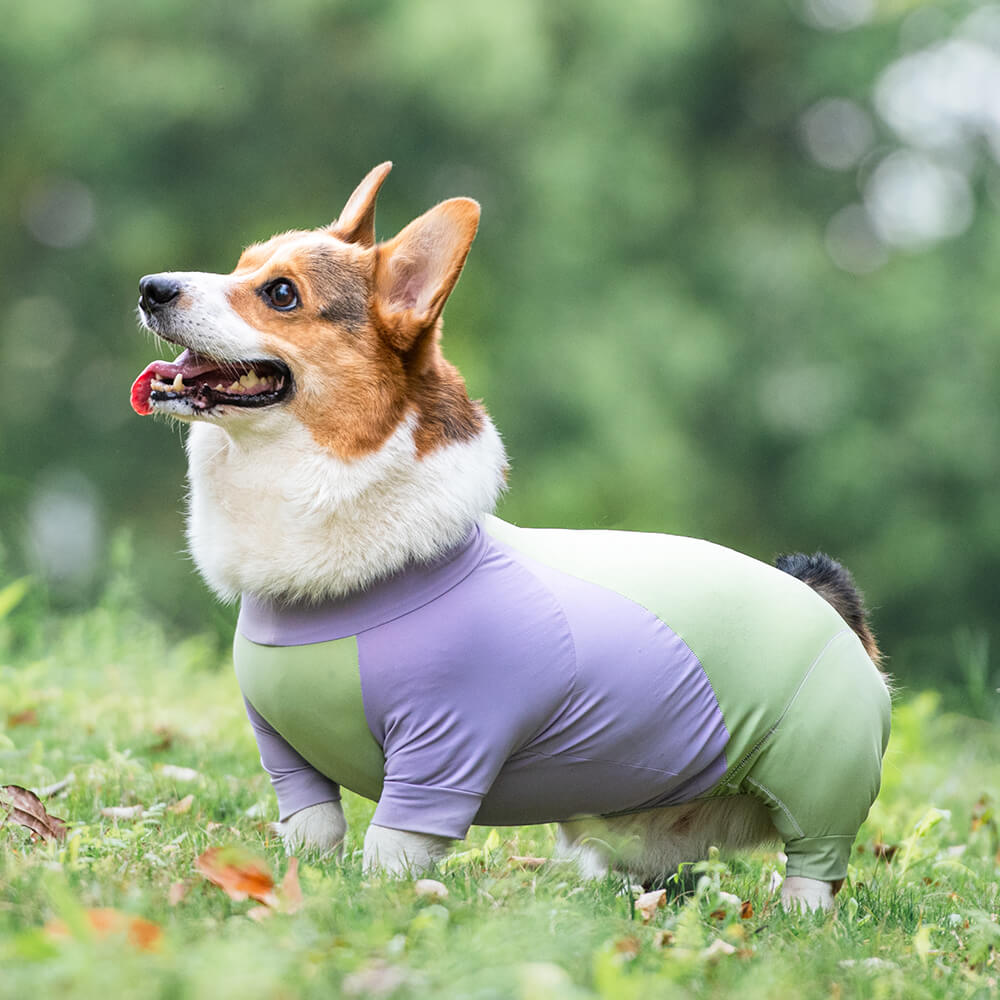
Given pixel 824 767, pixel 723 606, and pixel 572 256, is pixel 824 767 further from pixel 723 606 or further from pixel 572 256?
pixel 572 256

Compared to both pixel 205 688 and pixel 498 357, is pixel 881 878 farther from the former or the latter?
pixel 498 357

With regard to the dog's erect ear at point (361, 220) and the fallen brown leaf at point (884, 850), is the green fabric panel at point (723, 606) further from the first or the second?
the fallen brown leaf at point (884, 850)

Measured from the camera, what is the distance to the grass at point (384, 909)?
185 cm

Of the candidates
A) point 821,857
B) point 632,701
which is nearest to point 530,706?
point 632,701

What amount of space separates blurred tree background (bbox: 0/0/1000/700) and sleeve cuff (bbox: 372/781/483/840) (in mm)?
7815

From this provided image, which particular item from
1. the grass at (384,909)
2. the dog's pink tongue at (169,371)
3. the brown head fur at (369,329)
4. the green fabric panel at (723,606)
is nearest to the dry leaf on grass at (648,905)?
the grass at (384,909)

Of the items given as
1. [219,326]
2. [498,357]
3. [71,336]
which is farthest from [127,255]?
[219,326]

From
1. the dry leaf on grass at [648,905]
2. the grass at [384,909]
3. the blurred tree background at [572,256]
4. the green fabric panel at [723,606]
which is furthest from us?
the blurred tree background at [572,256]

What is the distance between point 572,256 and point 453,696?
30.7 ft

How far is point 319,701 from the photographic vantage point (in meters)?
2.84

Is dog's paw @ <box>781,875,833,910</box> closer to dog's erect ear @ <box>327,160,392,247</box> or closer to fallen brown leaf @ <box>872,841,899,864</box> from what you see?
fallen brown leaf @ <box>872,841,899,864</box>

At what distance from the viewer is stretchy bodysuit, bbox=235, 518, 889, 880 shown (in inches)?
111

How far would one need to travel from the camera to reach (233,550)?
3066 mm

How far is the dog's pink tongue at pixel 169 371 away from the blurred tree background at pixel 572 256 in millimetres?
7599
